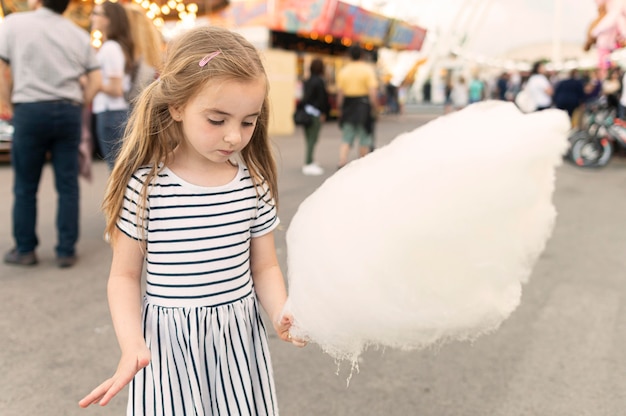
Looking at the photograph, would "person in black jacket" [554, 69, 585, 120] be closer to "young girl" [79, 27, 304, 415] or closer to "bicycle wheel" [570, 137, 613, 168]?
"bicycle wheel" [570, 137, 613, 168]

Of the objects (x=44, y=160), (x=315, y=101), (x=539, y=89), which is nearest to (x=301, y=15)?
(x=539, y=89)

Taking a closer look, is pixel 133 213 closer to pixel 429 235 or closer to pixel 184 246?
pixel 184 246

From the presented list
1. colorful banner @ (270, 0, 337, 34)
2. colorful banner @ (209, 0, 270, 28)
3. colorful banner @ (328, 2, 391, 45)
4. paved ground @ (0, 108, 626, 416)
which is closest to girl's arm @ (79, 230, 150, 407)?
paved ground @ (0, 108, 626, 416)

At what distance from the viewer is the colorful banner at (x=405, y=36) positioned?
21.5 metres

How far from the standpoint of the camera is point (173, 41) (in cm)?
134

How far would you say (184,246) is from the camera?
1272 millimetres

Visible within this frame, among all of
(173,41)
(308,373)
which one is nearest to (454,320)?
(173,41)

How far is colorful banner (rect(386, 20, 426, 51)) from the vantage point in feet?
70.7

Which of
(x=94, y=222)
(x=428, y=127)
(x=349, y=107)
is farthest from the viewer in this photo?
(x=349, y=107)

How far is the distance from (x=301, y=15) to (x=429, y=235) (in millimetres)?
16422

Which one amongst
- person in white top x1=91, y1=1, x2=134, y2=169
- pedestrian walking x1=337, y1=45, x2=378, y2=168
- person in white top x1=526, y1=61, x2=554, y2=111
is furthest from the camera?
person in white top x1=526, y1=61, x2=554, y2=111

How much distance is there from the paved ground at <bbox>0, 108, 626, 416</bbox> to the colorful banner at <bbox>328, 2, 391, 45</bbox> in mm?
14786

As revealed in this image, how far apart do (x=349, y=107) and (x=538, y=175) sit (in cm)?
586

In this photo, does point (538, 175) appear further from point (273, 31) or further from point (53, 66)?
point (273, 31)
